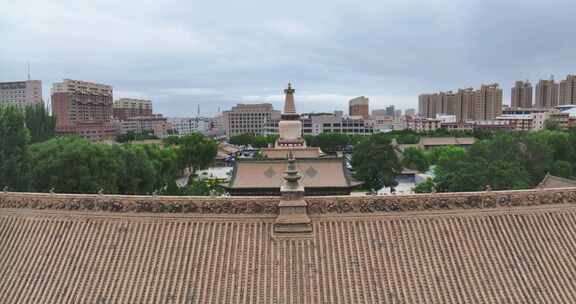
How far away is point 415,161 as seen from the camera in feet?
171

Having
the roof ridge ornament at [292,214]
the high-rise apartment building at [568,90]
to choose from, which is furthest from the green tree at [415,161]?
the high-rise apartment building at [568,90]

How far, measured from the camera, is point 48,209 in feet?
30.6

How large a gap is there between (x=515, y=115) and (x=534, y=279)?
4396 inches

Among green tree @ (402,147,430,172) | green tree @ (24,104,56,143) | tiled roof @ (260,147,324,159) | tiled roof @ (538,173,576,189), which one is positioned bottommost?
green tree @ (402,147,430,172)

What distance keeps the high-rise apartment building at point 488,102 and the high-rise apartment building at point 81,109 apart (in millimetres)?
104973

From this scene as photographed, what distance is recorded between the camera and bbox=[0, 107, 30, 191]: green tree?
2373 cm

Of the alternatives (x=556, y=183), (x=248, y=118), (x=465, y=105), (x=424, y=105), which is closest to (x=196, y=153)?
(x=556, y=183)

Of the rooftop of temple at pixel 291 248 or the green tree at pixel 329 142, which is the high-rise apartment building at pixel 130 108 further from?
the rooftop of temple at pixel 291 248

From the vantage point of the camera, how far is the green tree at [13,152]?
2373 centimetres

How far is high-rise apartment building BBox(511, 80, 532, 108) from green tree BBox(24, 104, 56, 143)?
424 ft

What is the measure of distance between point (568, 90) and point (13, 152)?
452 ft

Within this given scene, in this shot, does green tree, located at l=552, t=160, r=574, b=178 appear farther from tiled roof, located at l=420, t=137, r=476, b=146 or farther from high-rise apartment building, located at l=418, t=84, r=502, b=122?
high-rise apartment building, located at l=418, t=84, r=502, b=122

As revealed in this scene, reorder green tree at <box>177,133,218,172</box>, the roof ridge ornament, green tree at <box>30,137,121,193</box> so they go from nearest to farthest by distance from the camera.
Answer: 1. the roof ridge ornament
2. green tree at <box>30,137,121,193</box>
3. green tree at <box>177,133,218,172</box>

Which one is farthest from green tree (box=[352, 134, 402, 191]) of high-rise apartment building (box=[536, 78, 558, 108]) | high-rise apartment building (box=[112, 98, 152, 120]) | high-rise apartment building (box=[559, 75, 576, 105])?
high-rise apartment building (box=[112, 98, 152, 120])
